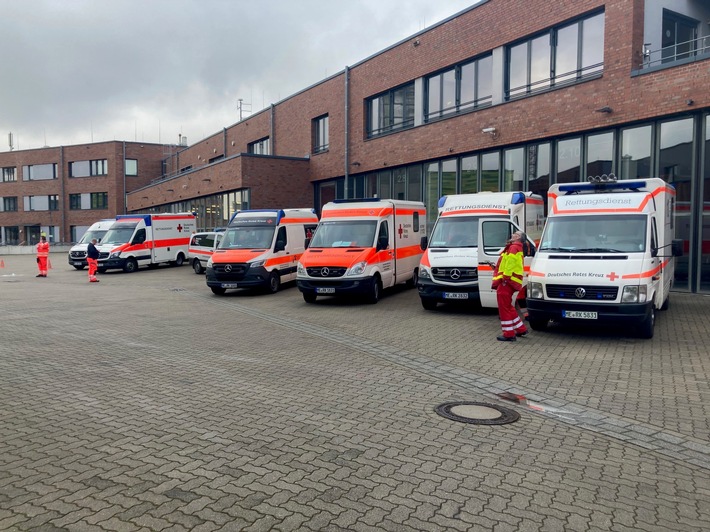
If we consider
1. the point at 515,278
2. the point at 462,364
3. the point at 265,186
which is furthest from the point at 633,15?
the point at 265,186

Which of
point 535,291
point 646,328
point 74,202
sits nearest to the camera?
point 646,328

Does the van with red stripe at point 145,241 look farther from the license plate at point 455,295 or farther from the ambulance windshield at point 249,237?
the license plate at point 455,295

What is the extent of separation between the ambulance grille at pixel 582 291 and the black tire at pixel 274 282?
9.51m

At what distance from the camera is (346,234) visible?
15695 mm

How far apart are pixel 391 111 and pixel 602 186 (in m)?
15.0

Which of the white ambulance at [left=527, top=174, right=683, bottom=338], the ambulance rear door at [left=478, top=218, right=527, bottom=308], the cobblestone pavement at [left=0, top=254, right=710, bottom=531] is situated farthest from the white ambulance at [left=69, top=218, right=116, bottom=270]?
the white ambulance at [left=527, top=174, right=683, bottom=338]

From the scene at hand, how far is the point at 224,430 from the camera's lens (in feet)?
18.1

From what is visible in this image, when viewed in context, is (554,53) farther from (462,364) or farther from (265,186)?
(265,186)

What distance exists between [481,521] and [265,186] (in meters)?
27.4

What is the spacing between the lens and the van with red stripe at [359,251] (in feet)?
47.9

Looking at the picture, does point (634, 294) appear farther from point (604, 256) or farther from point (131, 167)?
point (131, 167)

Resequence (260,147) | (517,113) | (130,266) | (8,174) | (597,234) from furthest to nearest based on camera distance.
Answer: (8,174) < (260,147) < (130,266) < (517,113) < (597,234)

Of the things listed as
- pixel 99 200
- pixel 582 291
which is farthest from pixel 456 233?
pixel 99 200

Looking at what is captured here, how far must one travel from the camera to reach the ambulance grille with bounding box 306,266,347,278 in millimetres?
14562
